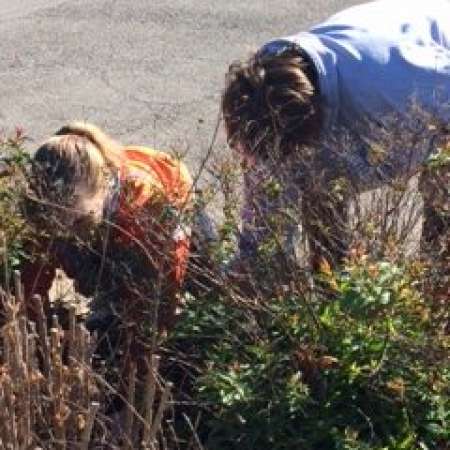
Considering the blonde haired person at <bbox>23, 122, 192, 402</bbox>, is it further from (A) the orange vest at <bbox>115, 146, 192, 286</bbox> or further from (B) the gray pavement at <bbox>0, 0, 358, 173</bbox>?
(B) the gray pavement at <bbox>0, 0, 358, 173</bbox>

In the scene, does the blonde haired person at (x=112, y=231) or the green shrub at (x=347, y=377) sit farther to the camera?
the blonde haired person at (x=112, y=231)

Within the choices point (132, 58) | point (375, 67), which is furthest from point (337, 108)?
point (132, 58)

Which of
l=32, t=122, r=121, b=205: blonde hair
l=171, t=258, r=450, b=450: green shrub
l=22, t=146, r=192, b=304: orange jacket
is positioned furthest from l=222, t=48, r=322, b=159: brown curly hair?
l=171, t=258, r=450, b=450: green shrub

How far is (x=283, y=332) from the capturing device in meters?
2.84

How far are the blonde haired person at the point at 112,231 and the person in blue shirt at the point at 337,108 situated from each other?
0.18m

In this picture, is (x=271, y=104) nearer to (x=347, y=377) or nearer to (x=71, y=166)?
(x=71, y=166)

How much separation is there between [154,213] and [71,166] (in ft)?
0.90

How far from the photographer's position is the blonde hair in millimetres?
2990

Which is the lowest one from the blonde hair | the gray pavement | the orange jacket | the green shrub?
the gray pavement

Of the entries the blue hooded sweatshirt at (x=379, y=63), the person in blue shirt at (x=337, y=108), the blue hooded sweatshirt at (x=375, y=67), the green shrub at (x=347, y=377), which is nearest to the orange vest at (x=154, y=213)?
the person in blue shirt at (x=337, y=108)

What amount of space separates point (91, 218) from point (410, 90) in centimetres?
107

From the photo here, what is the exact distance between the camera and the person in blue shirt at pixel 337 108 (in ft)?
9.67

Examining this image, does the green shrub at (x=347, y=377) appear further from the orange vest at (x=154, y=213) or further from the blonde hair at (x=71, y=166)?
the blonde hair at (x=71, y=166)

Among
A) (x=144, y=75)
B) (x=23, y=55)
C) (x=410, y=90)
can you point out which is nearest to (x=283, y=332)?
(x=410, y=90)
